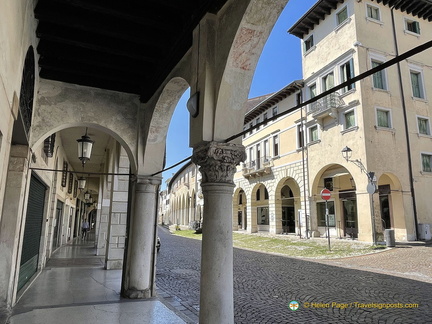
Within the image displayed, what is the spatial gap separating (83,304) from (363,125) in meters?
15.9

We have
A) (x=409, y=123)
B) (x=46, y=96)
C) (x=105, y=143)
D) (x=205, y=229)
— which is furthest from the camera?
(x=409, y=123)

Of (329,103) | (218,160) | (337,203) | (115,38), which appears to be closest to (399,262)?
(337,203)

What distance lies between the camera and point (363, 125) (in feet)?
55.2

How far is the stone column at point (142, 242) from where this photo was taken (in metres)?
6.00

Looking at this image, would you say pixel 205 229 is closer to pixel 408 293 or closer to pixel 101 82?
pixel 101 82

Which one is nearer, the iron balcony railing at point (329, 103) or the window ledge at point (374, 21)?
the window ledge at point (374, 21)

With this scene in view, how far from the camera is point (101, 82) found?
6.25 meters

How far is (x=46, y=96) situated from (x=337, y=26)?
1831cm

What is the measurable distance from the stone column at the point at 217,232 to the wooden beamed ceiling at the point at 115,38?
5.70 ft

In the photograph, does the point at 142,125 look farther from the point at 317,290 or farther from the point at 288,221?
the point at 288,221

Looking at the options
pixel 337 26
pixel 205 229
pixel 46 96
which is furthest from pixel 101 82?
pixel 337 26

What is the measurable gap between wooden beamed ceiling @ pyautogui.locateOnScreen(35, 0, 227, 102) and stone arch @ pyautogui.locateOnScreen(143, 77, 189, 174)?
274 millimetres

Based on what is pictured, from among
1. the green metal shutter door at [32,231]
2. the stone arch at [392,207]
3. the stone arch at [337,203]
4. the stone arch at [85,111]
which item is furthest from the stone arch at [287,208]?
the stone arch at [85,111]

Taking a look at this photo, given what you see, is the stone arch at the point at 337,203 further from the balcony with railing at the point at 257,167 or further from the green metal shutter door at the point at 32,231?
the green metal shutter door at the point at 32,231
